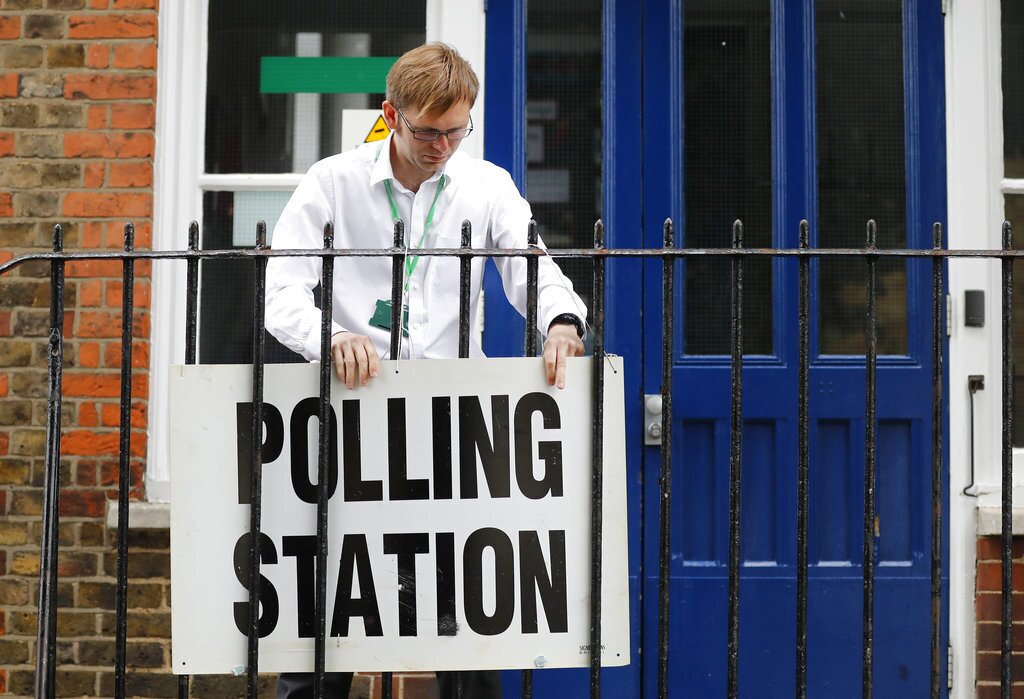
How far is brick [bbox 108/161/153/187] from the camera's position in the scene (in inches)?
159

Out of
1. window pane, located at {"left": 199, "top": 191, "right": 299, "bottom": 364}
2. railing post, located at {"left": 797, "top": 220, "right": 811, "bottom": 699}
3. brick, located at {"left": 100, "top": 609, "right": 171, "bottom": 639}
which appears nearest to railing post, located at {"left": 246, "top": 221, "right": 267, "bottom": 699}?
railing post, located at {"left": 797, "top": 220, "right": 811, "bottom": 699}

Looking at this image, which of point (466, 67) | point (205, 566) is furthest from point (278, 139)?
point (205, 566)

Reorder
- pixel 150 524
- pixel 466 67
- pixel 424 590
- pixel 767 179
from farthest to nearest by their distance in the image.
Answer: pixel 767 179
pixel 150 524
pixel 466 67
pixel 424 590

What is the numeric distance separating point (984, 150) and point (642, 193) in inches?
50.7

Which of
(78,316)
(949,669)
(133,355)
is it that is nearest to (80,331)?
(78,316)

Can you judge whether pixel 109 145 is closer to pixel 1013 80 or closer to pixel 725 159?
pixel 725 159

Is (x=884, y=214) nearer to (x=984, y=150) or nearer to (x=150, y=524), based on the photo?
(x=984, y=150)

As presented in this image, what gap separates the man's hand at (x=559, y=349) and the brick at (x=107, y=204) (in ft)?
6.98

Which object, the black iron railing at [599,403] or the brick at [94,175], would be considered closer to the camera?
the black iron railing at [599,403]

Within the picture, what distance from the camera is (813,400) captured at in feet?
13.1

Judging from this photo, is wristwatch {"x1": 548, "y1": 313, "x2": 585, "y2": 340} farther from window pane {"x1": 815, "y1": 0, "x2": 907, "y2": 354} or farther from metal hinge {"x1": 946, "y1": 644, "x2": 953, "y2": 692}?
metal hinge {"x1": 946, "y1": 644, "x2": 953, "y2": 692}

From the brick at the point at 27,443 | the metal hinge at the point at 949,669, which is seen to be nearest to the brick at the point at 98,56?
the brick at the point at 27,443

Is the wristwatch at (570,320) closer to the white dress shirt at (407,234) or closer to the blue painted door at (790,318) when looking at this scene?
the white dress shirt at (407,234)

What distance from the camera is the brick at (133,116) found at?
13.3 feet
